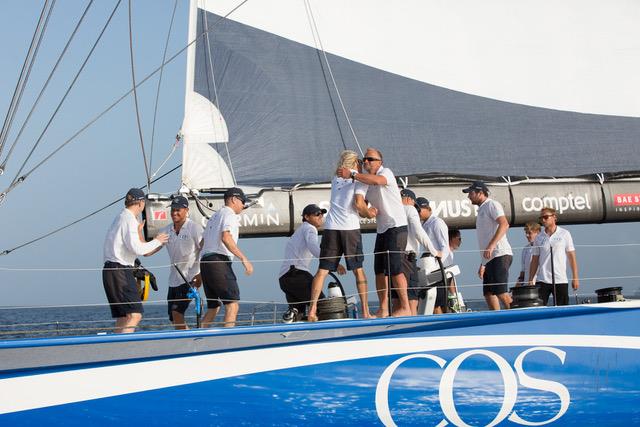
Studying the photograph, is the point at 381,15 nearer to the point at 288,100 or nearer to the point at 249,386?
the point at 288,100

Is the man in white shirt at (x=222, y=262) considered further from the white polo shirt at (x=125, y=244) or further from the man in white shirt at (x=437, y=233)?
the man in white shirt at (x=437, y=233)

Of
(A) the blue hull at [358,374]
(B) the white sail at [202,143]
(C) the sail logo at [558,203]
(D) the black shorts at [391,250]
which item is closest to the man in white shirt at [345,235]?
(D) the black shorts at [391,250]

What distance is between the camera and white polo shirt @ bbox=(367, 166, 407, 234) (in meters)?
5.59

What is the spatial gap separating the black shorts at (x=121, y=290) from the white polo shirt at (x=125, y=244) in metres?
0.06

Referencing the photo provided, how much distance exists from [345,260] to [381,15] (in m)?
3.05

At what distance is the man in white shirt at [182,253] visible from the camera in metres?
6.09

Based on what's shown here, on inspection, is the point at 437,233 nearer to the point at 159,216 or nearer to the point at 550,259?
the point at 550,259

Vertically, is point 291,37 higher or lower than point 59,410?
higher

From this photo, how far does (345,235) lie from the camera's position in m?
5.58

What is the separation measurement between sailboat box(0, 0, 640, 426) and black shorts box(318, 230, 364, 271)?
587mm

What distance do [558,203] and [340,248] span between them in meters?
2.53

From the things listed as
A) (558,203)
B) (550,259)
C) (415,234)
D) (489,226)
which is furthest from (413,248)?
(558,203)

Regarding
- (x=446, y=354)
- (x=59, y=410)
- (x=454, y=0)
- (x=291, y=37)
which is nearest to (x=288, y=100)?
(x=291, y=37)

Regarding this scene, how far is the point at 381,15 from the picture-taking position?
26.0ft
